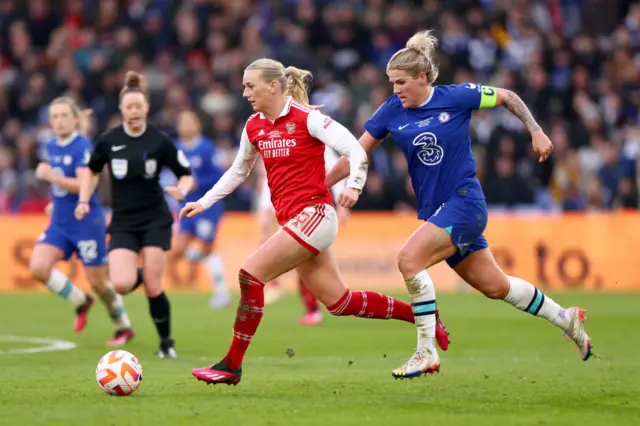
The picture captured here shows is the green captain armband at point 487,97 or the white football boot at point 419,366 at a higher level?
the green captain armband at point 487,97

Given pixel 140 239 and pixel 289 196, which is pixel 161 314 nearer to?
pixel 140 239

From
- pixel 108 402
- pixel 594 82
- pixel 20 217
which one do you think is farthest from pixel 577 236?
pixel 108 402

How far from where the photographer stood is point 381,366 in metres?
9.87

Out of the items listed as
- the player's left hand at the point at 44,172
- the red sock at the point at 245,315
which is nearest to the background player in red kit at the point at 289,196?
the red sock at the point at 245,315

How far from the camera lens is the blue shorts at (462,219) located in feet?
27.1

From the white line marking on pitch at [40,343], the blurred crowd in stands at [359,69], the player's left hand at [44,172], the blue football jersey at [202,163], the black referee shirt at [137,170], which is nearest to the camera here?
the black referee shirt at [137,170]

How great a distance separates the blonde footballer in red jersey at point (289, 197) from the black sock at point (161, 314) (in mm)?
2337

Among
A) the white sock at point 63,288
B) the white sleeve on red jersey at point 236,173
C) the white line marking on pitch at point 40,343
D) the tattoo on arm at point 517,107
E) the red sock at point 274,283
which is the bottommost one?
the red sock at point 274,283

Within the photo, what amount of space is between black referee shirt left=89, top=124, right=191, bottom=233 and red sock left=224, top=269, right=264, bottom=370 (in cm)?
280

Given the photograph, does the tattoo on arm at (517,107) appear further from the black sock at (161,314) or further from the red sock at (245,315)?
the black sock at (161,314)

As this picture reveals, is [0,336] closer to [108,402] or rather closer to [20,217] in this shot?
[108,402]

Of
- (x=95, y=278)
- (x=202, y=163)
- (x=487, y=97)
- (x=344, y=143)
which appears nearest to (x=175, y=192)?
(x=95, y=278)

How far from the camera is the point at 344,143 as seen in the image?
8023 mm

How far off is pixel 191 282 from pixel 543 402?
502 inches
